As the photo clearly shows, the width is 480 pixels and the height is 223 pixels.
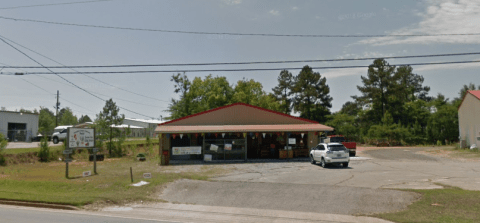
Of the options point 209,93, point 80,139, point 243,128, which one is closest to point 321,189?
point 243,128

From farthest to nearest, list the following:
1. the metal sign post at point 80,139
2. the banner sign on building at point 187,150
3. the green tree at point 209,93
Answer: the green tree at point 209,93, the banner sign on building at point 187,150, the metal sign post at point 80,139

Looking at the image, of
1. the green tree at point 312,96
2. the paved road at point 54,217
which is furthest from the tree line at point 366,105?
the paved road at point 54,217

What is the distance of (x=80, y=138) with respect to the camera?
22.6 meters

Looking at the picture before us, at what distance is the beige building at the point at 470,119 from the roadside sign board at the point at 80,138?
118ft

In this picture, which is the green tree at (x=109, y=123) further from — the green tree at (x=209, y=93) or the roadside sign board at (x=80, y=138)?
the green tree at (x=209, y=93)

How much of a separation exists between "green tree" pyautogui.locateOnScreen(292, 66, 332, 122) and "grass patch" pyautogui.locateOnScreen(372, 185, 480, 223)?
58352mm

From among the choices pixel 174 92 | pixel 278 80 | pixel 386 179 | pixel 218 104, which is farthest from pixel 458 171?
pixel 278 80

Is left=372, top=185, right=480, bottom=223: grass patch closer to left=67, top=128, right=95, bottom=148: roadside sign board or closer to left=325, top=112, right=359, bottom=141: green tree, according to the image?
left=67, top=128, right=95, bottom=148: roadside sign board

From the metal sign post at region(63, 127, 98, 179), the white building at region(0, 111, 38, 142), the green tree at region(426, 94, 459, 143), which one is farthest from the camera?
the green tree at region(426, 94, 459, 143)

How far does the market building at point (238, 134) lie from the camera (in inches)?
1153

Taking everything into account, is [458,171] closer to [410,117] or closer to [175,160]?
[175,160]

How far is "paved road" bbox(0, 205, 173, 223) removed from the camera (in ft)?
33.3

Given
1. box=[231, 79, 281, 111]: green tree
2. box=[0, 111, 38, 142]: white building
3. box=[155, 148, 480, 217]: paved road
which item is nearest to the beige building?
box=[155, 148, 480, 217]: paved road

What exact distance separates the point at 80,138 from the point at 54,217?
12847 millimetres
